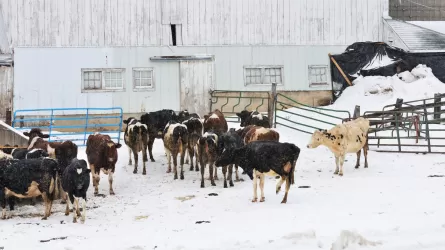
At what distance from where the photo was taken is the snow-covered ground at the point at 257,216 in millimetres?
7664

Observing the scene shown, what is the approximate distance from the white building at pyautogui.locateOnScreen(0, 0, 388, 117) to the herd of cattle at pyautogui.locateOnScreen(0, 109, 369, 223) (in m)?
5.26

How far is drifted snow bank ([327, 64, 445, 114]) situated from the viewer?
71.8ft

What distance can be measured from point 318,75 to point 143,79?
6995 mm

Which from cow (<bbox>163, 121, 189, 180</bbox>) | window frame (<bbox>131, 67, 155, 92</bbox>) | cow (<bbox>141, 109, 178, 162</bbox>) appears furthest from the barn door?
cow (<bbox>163, 121, 189, 180</bbox>)

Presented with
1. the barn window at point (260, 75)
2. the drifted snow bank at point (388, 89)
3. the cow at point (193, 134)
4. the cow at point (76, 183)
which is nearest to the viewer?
the cow at point (76, 183)

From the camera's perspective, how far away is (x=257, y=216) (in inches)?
362

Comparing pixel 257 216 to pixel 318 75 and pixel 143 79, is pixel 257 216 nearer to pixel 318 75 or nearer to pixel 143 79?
pixel 143 79

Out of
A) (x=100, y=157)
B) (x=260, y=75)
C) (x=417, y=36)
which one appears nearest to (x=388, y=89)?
(x=417, y=36)

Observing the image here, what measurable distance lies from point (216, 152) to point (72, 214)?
368 centimetres

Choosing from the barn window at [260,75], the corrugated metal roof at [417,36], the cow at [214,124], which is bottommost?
the cow at [214,124]

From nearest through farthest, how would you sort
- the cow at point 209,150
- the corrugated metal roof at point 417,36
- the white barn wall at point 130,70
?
the cow at point 209,150
the white barn wall at point 130,70
the corrugated metal roof at point 417,36

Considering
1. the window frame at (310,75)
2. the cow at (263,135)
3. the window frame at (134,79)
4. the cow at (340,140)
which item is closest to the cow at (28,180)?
the cow at (263,135)

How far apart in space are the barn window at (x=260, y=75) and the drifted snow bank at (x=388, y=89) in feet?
8.44

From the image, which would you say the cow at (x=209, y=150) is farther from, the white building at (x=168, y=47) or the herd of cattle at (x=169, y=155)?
the white building at (x=168, y=47)
